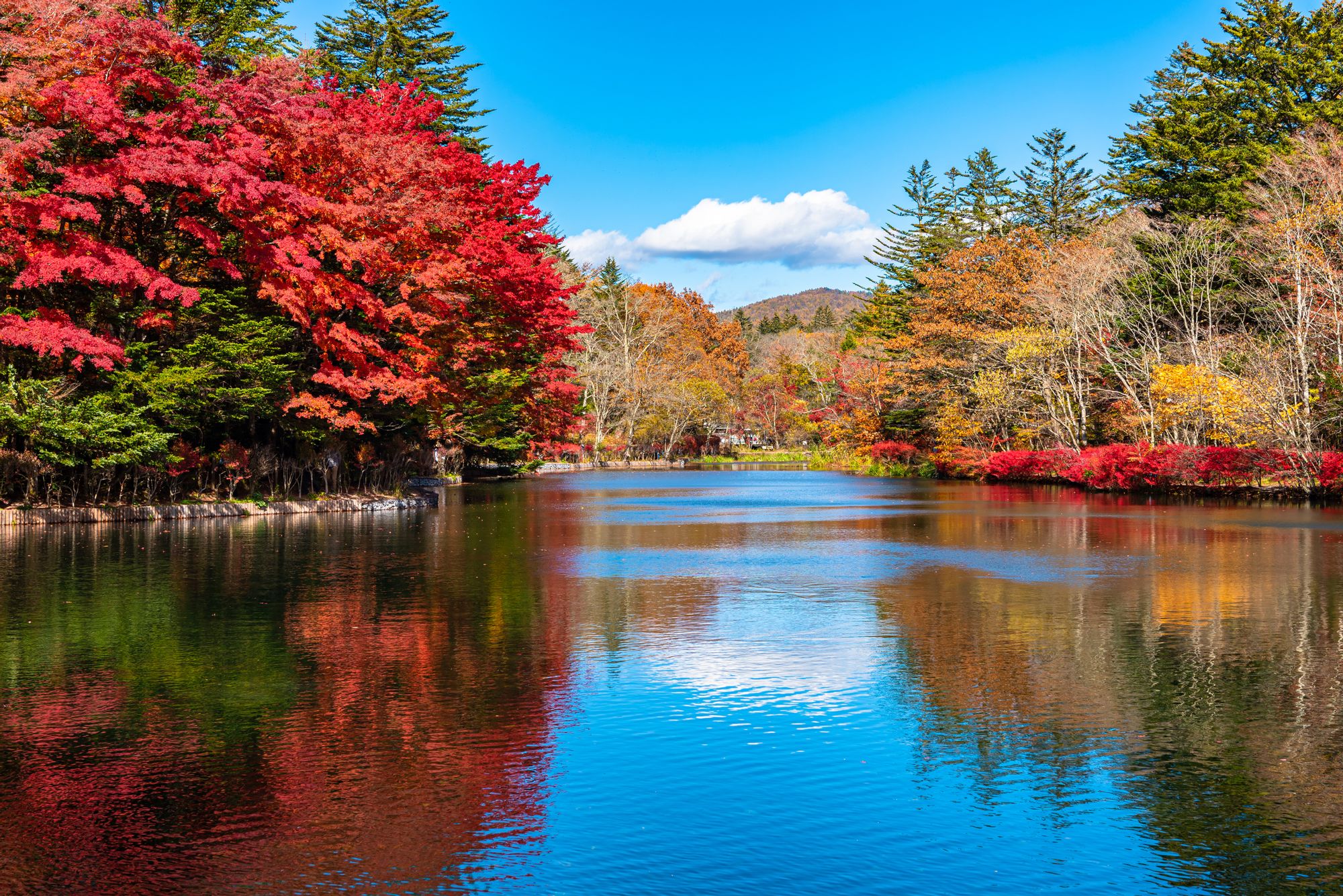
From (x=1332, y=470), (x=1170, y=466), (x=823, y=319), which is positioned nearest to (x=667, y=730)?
(x=1332, y=470)

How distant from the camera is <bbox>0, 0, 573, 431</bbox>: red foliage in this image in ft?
77.5

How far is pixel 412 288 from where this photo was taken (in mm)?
31297

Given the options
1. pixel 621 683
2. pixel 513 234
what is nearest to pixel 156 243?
pixel 513 234

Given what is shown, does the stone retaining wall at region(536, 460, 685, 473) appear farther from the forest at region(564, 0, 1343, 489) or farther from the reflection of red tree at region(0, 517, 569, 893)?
the reflection of red tree at region(0, 517, 569, 893)

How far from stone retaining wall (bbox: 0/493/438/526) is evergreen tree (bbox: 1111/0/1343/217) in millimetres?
34190

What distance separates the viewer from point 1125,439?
157 feet

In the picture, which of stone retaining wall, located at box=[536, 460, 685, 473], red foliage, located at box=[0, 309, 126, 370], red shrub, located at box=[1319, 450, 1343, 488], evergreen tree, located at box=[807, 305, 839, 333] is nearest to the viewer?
red foliage, located at box=[0, 309, 126, 370]

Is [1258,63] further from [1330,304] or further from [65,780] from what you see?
[65,780]

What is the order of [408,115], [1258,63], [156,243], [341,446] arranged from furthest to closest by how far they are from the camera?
1. [1258,63]
2. [408,115]
3. [341,446]
4. [156,243]

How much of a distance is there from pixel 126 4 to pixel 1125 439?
39912mm

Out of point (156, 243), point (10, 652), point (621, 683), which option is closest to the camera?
point (621, 683)

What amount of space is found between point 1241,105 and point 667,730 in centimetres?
5174

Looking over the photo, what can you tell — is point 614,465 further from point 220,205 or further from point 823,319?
point 823,319

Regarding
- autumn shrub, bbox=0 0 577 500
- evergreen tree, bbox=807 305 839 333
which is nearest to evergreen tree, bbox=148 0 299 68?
autumn shrub, bbox=0 0 577 500
